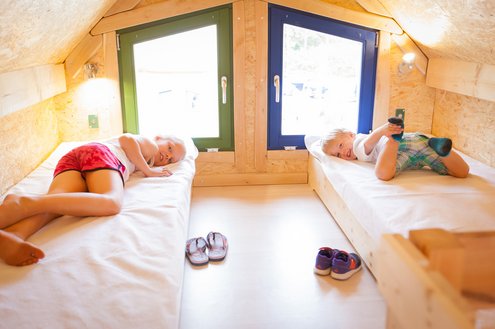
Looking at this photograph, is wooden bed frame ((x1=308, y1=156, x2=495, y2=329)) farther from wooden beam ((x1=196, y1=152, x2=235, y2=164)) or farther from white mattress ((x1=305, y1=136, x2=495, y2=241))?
wooden beam ((x1=196, y1=152, x2=235, y2=164))

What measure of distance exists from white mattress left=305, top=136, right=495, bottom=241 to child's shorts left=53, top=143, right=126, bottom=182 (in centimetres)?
129

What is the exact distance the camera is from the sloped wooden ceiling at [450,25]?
92.3 inches

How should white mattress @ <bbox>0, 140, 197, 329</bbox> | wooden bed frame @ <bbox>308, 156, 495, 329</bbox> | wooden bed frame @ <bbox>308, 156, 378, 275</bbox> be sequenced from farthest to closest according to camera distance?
1. wooden bed frame @ <bbox>308, 156, 378, 275</bbox>
2. white mattress @ <bbox>0, 140, 197, 329</bbox>
3. wooden bed frame @ <bbox>308, 156, 495, 329</bbox>

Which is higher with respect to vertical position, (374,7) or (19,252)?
(374,7)

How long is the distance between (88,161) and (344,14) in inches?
87.2

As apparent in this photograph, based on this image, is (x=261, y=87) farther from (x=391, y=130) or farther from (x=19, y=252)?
(x=19, y=252)

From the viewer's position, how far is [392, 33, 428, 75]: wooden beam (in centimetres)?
344

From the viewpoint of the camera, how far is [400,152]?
106 inches

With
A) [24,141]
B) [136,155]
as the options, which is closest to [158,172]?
Answer: [136,155]

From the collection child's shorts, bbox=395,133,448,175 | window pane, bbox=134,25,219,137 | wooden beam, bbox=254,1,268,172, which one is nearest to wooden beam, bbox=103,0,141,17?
window pane, bbox=134,25,219,137

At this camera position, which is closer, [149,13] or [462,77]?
[462,77]

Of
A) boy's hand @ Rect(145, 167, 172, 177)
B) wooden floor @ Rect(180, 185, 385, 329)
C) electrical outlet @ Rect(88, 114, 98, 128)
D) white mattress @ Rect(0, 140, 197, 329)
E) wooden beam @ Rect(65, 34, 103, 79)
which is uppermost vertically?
wooden beam @ Rect(65, 34, 103, 79)

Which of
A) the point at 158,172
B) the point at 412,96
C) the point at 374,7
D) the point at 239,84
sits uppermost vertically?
the point at 374,7

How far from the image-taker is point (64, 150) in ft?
10.2
